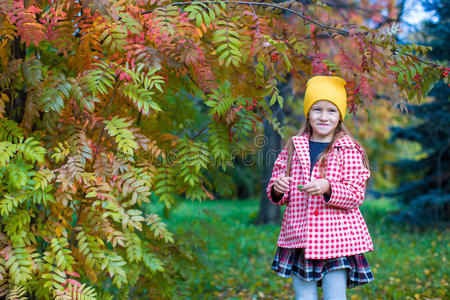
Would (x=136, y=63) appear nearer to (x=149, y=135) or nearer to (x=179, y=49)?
(x=179, y=49)

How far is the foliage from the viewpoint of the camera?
2.53 metres

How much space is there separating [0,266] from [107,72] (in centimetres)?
141

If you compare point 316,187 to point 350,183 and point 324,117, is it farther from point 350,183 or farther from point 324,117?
Answer: point 324,117

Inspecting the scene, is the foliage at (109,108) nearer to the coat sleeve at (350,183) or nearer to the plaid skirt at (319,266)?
the coat sleeve at (350,183)

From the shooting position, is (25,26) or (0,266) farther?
(0,266)

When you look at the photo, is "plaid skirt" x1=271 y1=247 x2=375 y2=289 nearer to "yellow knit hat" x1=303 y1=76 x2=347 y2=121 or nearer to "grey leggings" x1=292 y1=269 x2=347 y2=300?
"grey leggings" x1=292 y1=269 x2=347 y2=300

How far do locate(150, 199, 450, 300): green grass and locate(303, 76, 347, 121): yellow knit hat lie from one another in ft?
4.64

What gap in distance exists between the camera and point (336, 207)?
7.93 ft

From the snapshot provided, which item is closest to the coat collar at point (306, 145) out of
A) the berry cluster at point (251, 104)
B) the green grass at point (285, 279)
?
the berry cluster at point (251, 104)

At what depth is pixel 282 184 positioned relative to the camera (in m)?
2.43

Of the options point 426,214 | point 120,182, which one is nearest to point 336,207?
point 120,182

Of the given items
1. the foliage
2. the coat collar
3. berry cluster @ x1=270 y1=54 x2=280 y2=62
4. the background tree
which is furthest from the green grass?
berry cluster @ x1=270 y1=54 x2=280 y2=62

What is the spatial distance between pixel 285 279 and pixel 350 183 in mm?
2814

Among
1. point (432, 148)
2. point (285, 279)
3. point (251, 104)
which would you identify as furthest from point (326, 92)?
point (432, 148)
